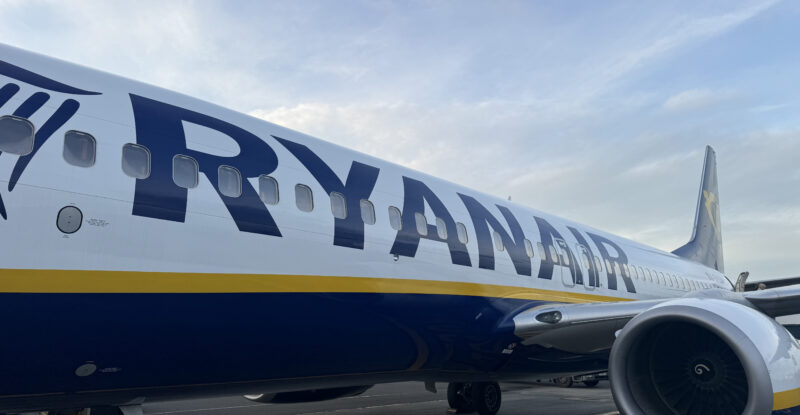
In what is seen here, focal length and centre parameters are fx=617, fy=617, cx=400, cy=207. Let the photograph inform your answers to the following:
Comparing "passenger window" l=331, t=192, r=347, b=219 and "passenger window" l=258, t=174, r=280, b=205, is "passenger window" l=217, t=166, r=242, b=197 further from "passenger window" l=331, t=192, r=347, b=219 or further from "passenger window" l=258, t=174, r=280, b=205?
"passenger window" l=331, t=192, r=347, b=219

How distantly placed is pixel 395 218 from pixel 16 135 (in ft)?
12.6

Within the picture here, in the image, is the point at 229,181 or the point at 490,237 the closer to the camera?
the point at 229,181

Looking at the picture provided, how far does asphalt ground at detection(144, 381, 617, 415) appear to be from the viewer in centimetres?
1138

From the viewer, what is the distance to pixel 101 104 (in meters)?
4.58

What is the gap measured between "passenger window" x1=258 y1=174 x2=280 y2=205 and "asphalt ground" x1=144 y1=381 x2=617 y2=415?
6.74m

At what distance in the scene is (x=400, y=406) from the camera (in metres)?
12.5

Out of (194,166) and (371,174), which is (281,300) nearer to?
(194,166)

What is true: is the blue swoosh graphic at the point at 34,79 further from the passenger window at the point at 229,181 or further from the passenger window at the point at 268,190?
the passenger window at the point at 268,190

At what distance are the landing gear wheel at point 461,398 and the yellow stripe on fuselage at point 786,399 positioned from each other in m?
6.40

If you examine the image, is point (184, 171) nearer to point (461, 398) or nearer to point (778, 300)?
point (778, 300)

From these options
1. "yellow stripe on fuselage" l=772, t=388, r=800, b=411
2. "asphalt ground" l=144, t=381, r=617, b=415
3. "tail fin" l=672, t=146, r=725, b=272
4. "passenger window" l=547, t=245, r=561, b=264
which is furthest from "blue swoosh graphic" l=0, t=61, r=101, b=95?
"tail fin" l=672, t=146, r=725, b=272

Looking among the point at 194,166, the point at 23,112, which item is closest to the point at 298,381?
the point at 194,166

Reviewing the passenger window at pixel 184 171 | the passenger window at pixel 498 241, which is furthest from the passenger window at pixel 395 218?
the passenger window at pixel 184 171

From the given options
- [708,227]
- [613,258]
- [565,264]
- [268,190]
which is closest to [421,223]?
[268,190]
